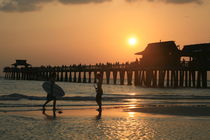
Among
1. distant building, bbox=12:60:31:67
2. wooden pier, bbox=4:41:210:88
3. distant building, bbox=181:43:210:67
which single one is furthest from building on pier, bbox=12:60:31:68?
distant building, bbox=181:43:210:67

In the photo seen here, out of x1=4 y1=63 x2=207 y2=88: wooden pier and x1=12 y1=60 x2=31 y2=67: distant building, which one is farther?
x1=12 y1=60 x2=31 y2=67: distant building

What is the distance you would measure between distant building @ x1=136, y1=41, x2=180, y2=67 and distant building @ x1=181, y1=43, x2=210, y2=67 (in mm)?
1423

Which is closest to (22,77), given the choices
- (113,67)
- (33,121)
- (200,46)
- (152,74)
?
(113,67)

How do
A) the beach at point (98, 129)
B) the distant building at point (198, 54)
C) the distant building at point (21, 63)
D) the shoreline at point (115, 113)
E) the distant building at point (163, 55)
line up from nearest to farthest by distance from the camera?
1. the beach at point (98, 129)
2. the shoreline at point (115, 113)
3. the distant building at point (198, 54)
4. the distant building at point (163, 55)
5. the distant building at point (21, 63)

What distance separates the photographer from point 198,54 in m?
52.3

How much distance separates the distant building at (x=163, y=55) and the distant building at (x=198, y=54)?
142cm

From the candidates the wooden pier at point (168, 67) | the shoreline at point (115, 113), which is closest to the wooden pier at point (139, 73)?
the wooden pier at point (168, 67)

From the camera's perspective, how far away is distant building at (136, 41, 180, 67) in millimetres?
54231

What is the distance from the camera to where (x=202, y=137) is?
818 cm

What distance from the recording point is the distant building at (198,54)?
49.8m

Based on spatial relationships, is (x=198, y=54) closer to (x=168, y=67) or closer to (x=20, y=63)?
(x=168, y=67)

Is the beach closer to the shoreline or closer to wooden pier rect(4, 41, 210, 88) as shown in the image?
the shoreline

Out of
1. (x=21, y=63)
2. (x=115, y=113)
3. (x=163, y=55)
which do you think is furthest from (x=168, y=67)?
(x=21, y=63)

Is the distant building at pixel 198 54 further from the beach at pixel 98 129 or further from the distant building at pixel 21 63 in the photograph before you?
the distant building at pixel 21 63
